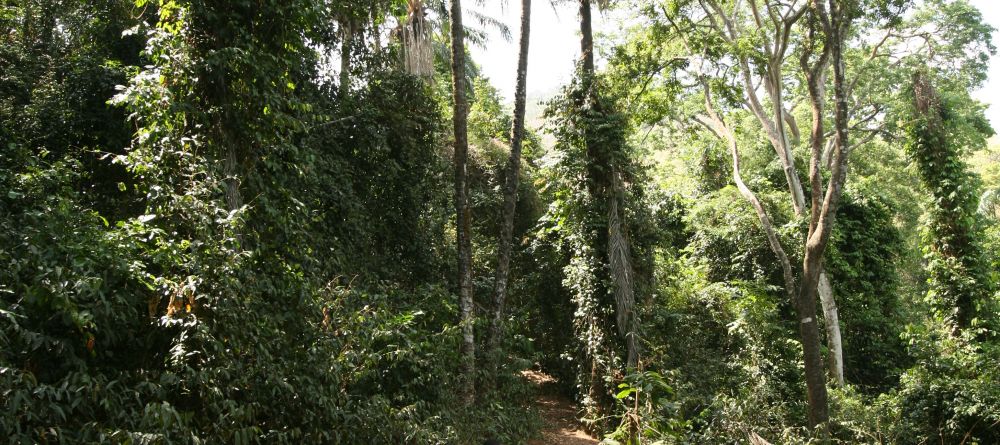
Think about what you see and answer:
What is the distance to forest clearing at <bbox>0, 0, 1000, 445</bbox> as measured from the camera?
4.89 m

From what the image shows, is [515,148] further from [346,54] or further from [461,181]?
[346,54]

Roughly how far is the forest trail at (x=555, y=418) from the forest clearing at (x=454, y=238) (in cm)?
8

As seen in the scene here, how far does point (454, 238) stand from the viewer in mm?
15383

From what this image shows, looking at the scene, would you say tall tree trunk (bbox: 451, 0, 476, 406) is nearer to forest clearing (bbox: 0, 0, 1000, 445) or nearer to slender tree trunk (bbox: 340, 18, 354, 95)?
forest clearing (bbox: 0, 0, 1000, 445)

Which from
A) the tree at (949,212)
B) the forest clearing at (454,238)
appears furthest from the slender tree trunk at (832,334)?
the tree at (949,212)

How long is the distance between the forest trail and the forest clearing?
81 mm

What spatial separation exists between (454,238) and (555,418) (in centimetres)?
453

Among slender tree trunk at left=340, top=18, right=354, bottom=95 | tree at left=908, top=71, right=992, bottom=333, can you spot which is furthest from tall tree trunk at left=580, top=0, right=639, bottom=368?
tree at left=908, top=71, right=992, bottom=333

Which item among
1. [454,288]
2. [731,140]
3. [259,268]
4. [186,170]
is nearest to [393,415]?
[259,268]

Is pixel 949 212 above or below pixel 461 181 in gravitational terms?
below

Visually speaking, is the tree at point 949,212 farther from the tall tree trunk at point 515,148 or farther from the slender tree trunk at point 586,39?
the tall tree trunk at point 515,148

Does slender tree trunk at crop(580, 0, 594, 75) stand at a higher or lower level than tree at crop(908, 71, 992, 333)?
higher

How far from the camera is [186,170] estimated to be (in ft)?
20.1

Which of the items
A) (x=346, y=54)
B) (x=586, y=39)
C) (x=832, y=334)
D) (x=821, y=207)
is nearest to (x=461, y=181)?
(x=346, y=54)
